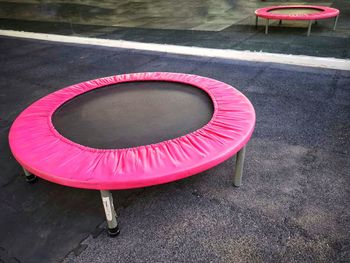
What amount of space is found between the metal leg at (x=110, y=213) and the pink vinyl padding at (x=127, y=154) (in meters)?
0.08

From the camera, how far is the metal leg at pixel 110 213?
131cm

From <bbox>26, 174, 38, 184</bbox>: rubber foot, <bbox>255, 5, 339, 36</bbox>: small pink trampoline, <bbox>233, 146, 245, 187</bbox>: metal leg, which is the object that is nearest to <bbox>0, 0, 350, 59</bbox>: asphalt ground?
<bbox>255, 5, 339, 36</bbox>: small pink trampoline

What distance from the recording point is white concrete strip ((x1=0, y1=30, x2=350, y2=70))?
3359mm

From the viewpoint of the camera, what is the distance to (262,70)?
3.40 metres

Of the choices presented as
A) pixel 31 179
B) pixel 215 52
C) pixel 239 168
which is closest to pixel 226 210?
pixel 239 168

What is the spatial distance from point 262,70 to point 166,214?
2.40m

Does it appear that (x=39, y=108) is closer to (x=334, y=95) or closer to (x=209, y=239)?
(x=209, y=239)

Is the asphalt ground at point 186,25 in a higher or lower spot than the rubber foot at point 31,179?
higher

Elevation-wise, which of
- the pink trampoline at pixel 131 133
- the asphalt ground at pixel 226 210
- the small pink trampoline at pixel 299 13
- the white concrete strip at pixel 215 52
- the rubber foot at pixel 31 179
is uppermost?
the small pink trampoline at pixel 299 13

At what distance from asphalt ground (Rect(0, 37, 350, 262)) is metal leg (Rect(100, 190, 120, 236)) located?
5cm

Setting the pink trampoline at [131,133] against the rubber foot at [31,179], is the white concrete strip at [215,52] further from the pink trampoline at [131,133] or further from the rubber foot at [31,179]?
the rubber foot at [31,179]

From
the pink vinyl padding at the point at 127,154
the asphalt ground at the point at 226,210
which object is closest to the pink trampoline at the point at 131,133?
the pink vinyl padding at the point at 127,154

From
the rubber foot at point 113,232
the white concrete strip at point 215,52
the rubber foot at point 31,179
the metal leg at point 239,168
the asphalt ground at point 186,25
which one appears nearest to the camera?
the rubber foot at point 113,232

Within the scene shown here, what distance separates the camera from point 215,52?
3959 millimetres
